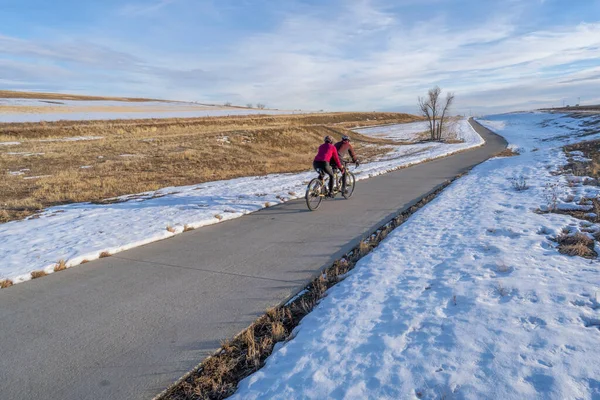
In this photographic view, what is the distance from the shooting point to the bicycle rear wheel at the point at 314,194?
32.6ft

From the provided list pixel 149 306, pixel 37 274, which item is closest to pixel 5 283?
pixel 37 274

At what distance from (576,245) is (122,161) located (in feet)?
71.9

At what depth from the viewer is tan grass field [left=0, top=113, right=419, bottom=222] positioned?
1414 cm

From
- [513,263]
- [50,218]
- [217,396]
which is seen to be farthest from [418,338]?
[50,218]

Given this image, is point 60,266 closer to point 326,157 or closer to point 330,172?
point 326,157

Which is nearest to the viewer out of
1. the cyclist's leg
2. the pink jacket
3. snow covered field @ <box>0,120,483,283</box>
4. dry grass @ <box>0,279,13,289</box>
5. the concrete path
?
the concrete path

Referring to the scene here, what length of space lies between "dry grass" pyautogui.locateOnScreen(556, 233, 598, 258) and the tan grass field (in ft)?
40.9

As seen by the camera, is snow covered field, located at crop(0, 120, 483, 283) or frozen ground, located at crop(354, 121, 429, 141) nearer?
snow covered field, located at crop(0, 120, 483, 283)

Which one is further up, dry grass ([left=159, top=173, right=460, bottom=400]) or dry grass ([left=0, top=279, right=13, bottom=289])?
dry grass ([left=0, top=279, right=13, bottom=289])

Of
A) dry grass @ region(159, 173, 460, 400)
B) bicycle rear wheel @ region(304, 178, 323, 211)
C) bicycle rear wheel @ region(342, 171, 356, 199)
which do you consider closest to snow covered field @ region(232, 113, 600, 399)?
dry grass @ region(159, 173, 460, 400)

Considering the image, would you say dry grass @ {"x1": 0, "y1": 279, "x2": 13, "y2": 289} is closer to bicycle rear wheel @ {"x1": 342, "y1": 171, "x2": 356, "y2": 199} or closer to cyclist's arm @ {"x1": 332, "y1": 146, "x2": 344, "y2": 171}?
cyclist's arm @ {"x1": 332, "y1": 146, "x2": 344, "y2": 171}

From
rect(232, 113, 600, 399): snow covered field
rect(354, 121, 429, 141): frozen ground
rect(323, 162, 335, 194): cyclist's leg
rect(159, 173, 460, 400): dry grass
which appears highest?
rect(354, 121, 429, 141): frozen ground

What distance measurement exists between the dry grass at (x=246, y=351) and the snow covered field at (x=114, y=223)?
149 inches

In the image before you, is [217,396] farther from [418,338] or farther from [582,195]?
[582,195]
